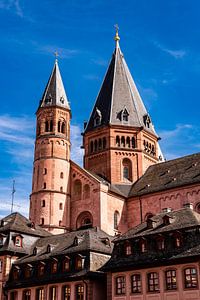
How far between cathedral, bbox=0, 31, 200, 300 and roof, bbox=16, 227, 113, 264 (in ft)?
0.50

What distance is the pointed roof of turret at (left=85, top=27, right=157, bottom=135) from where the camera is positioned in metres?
87.4

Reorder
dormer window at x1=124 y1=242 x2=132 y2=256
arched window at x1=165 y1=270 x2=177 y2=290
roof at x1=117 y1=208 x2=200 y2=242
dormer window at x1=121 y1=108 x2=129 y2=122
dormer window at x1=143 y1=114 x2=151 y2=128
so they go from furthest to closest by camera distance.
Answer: dormer window at x1=143 y1=114 x2=151 y2=128, dormer window at x1=121 y1=108 x2=129 y2=122, dormer window at x1=124 y1=242 x2=132 y2=256, roof at x1=117 y1=208 x2=200 y2=242, arched window at x1=165 y1=270 x2=177 y2=290

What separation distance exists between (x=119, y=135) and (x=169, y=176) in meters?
14.3

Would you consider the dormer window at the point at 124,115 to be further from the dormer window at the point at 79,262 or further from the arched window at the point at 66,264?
the dormer window at the point at 79,262

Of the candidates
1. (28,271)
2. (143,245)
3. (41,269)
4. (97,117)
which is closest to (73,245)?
(41,269)

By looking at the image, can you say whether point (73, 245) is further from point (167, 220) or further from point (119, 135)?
point (119, 135)

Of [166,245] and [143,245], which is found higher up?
[143,245]

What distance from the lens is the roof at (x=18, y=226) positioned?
2259 inches

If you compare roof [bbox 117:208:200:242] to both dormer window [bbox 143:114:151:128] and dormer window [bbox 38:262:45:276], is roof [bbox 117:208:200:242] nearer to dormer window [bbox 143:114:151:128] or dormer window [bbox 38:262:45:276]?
dormer window [bbox 38:262:45:276]

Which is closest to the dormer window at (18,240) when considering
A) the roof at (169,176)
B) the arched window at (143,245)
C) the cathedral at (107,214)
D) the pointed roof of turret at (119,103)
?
the cathedral at (107,214)

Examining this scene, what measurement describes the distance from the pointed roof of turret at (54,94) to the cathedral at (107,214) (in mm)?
195

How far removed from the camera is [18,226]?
58.4 meters

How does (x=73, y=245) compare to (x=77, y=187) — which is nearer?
(x=73, y=245)

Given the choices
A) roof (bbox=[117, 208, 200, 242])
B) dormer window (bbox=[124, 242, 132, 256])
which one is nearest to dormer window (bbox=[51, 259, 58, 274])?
roof (bbox=[117, 208, 200, 242])
